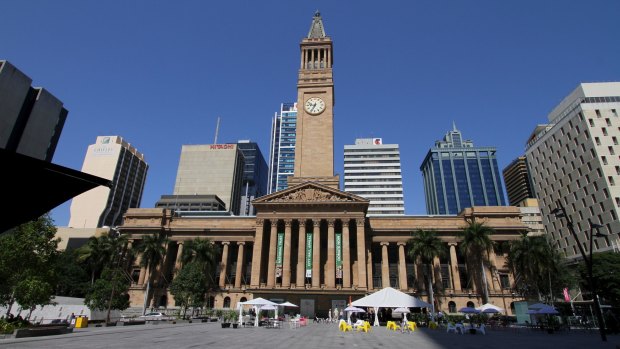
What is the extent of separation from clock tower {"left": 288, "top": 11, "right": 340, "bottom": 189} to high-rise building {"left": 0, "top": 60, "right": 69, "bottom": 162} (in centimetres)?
6187

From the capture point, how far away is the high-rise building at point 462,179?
181 meters

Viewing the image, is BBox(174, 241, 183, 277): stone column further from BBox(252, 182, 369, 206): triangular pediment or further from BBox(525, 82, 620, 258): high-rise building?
BBox(525, 82, 620, 258): high-rise building

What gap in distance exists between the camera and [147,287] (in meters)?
60.1

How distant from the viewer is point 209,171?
524 feet

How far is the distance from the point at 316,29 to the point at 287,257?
5702cm

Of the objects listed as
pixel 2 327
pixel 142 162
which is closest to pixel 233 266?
pixel 2 327

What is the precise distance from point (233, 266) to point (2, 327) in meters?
45.6

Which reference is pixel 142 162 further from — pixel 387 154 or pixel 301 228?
pixel 301 228

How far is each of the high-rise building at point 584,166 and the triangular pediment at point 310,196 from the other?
4036 cm

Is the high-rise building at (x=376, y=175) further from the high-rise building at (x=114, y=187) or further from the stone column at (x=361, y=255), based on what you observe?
the high-rise building at (x=114, y=187)

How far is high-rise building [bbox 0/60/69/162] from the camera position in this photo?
77312 mm

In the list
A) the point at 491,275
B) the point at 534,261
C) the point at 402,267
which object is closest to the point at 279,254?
the point at 402,267

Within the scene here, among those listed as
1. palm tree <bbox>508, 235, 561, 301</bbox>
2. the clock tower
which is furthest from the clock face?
palm tree <bbox>508, 235, 561, 301</bbox>

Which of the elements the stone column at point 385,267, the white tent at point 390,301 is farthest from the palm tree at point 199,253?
the white tent at point 390,301
